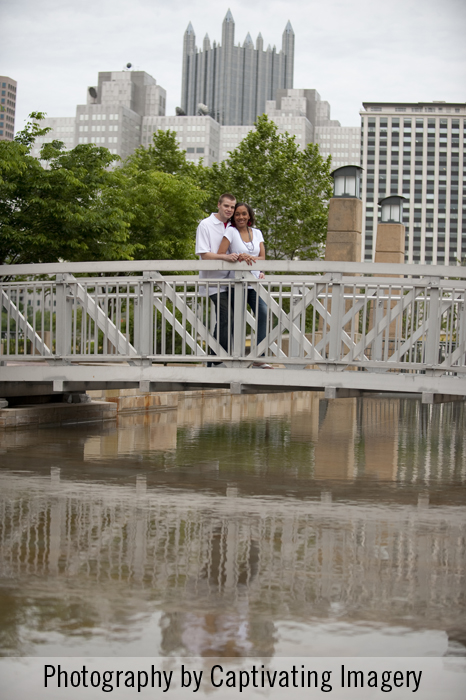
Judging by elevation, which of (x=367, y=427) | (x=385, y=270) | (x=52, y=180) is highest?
(x=52, y=180)

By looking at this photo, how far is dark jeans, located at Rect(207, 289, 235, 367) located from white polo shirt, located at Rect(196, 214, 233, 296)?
95 mm

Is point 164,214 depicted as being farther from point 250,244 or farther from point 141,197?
point 250,244

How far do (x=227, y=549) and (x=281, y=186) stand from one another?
3723 cm

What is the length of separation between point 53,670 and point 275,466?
18.4 feet

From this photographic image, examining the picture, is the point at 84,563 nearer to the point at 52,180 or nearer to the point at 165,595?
the point at 165,595

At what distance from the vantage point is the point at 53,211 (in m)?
18.9

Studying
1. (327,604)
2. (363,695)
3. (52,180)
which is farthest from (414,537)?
(52,180)

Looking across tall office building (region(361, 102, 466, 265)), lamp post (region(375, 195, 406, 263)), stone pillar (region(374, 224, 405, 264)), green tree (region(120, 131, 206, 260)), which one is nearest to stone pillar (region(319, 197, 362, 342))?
lamp post (region(375, 195, 406, 263))

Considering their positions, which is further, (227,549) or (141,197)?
(141,197)

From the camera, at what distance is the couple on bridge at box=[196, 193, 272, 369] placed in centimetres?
925

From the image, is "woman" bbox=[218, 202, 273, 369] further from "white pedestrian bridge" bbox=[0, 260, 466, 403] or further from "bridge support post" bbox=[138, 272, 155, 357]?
"bridge support post" bbox=[138, 272, 155, 357]

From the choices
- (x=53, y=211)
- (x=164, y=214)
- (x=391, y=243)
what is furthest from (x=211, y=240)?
(x=164, y=214)

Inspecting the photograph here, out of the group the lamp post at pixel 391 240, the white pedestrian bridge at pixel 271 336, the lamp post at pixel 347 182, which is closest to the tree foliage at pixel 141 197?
the lamp post at pixel 347 182

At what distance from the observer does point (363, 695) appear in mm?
3041
